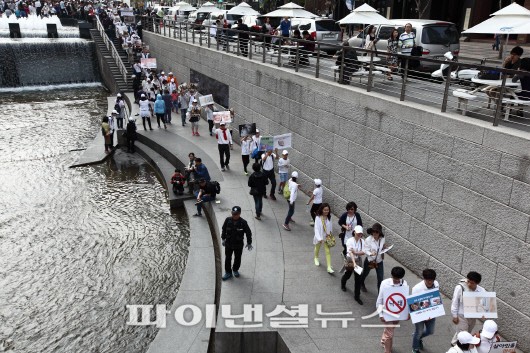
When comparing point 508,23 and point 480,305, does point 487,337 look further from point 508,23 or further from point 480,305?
point 508,23

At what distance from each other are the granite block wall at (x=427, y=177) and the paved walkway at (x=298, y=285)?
680 mm

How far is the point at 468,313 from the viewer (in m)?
6.12

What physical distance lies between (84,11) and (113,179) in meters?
35.5

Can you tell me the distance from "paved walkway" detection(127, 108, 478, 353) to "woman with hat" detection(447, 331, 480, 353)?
1.58m

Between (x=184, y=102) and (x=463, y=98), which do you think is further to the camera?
(x=184, y=102)

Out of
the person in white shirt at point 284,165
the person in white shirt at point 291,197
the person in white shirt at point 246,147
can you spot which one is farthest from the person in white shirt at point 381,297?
the person in white shirt at point 246,147

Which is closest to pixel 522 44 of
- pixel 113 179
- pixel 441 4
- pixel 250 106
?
pixel 441 4

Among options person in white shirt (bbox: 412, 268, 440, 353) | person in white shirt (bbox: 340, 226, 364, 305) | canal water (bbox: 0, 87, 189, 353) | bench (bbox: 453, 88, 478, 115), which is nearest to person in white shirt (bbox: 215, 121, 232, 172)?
canal water (bbox: 0, 87, 189, 353)

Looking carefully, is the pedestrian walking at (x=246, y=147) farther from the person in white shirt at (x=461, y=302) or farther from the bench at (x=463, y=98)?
the person in white shirt at (x=461, y=302)

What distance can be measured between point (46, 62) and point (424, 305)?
32696mm

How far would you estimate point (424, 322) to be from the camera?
6617 millimetres

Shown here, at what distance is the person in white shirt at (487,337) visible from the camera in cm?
539

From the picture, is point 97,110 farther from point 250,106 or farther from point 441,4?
point 441,4

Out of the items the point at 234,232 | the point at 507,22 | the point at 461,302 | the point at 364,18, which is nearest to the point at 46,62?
the point at 364,18
